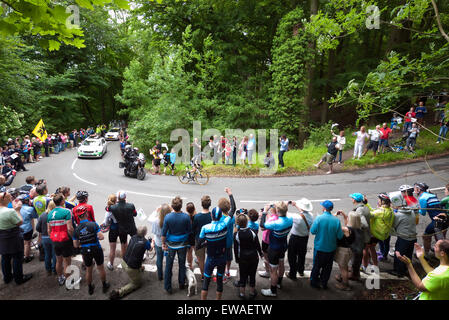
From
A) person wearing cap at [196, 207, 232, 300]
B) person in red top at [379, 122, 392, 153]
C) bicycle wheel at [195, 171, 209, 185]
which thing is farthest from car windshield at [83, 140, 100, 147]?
person in red top at [379, 122, 392, 153]

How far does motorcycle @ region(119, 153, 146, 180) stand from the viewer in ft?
45.8

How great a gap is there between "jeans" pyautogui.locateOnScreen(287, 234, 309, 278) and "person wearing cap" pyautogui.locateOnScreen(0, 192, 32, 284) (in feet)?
18.3

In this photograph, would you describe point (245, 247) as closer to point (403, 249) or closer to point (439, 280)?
point (439, 280)

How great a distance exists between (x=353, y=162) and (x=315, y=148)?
2818 mm

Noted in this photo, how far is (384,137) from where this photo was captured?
13641 mm

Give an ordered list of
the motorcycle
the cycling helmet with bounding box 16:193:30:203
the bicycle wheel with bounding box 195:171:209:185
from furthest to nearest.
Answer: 1. the motorcycle
2. the bicycle wheel with bounding box 195:171:209:185
3. the cycling helmet with bounding box 16:193:30:203

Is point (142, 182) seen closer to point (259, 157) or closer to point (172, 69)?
point (259, 157)

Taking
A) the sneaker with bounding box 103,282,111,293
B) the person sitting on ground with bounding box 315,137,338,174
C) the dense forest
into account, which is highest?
the dense forest

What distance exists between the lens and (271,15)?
67.2ft

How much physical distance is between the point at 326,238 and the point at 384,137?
36.8ft

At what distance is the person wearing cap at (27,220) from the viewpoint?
5.96m

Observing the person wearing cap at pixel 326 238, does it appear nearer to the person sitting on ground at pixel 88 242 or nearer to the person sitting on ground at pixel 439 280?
the person sitting on ground at pixel 439 280

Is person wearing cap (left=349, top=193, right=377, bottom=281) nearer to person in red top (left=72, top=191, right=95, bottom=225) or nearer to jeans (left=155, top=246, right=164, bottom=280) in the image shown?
jeans (left=155, top=246, right=164, bottom=280)
